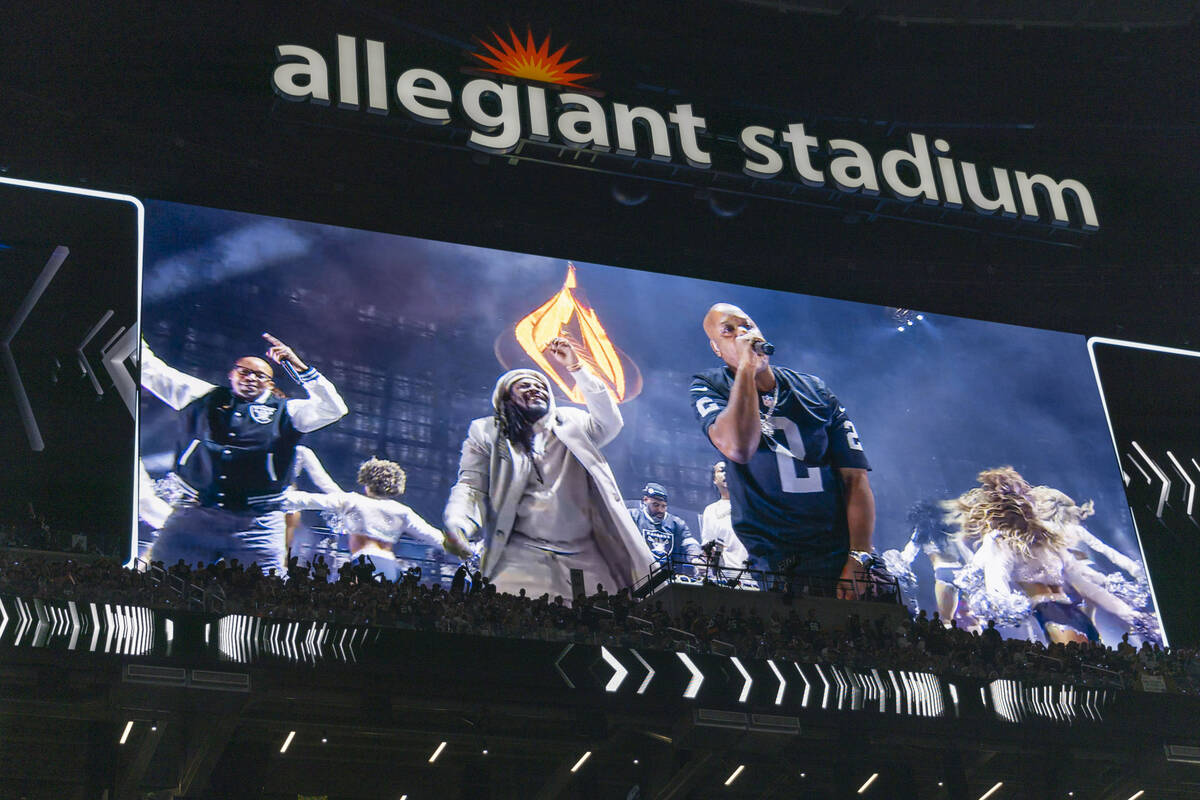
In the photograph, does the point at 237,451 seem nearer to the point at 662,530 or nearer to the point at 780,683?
the point at 662,530

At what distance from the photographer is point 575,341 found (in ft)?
114

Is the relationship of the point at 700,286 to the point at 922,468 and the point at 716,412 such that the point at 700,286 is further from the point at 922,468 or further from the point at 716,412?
the point at 922,468

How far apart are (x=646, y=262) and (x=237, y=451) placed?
1244 cm

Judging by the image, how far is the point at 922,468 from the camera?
3616 centimetres

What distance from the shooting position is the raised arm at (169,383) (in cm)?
2983

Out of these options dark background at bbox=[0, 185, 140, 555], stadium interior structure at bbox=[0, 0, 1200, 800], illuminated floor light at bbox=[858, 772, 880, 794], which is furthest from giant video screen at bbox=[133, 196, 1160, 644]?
illuminated floor light at bbox=[858, 772, 880, 794]

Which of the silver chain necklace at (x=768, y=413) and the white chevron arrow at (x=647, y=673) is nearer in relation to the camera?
the white chevron arrow at (x=647, y=673)

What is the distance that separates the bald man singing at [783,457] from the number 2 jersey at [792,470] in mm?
25

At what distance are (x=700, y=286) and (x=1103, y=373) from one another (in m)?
12.3

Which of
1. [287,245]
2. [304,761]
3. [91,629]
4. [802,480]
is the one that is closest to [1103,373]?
[802,480]

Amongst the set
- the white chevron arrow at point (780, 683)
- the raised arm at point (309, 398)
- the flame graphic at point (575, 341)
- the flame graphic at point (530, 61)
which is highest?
the flame graphic at point (530, 61)

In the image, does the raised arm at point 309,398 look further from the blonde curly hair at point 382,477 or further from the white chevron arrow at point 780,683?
the white chevron arrow at point 780,683

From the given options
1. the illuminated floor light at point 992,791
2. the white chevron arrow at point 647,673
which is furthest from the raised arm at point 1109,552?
the white chevron arrow at point 647,673

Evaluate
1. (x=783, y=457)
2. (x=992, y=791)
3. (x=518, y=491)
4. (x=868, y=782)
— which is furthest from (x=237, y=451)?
(x=992, y=791)
